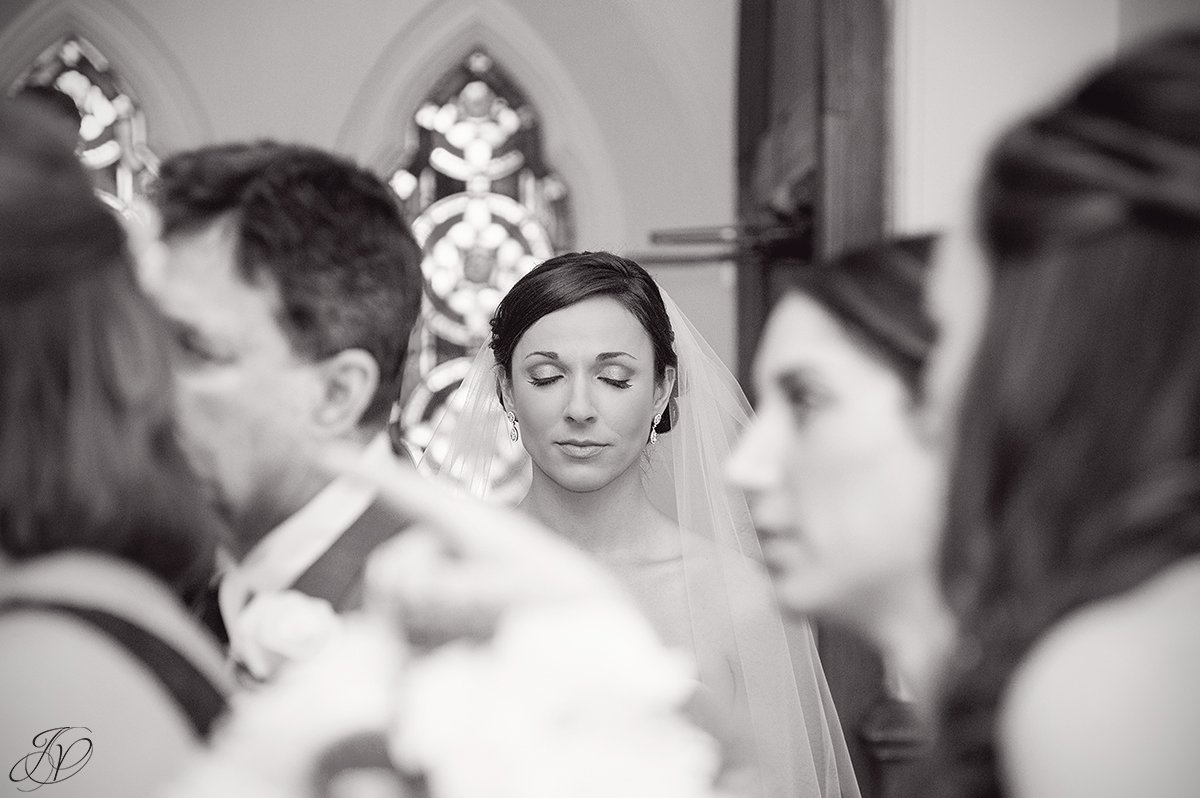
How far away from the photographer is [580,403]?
1.27 meters

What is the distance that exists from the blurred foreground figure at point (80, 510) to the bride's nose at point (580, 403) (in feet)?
1.59

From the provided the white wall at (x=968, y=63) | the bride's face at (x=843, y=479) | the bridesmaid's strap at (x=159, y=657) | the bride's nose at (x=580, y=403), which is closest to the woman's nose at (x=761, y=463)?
the bride's face at (x=843, y=479)

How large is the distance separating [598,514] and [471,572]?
0.60 meters

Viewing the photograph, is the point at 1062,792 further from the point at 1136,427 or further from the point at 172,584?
the point at 172,584

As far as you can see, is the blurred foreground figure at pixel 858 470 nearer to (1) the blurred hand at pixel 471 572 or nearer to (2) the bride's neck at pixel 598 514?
(1) the blurred hand at pixel 471 572

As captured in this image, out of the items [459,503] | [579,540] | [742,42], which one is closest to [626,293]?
[579,540]

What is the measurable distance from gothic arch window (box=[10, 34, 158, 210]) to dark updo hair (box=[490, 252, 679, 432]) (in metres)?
1.49

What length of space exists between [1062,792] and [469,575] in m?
0.44

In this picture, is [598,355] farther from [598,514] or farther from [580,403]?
[598,514]

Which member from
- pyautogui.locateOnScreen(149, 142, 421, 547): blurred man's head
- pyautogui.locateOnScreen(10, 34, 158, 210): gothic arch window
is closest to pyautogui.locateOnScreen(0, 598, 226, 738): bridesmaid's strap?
pyautogui.locateOnScreen(149, 142, 421, 547): blurred man's head

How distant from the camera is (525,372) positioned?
129 centimetres

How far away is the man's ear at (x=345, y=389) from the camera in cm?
95

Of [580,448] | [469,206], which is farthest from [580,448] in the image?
[469,206]

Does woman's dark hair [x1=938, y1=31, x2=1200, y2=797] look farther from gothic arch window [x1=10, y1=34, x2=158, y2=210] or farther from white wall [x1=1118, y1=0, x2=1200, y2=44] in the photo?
gothic arch window [x1=10, y1=34, x2=158, y2=210]
